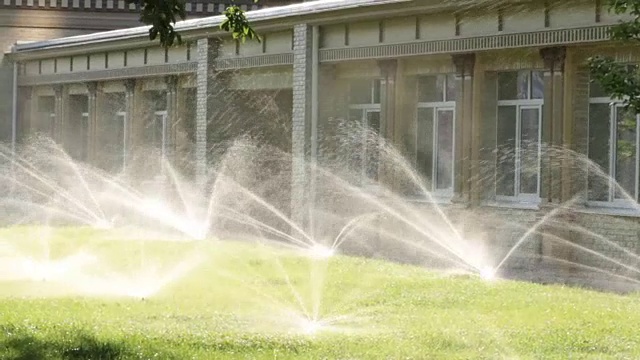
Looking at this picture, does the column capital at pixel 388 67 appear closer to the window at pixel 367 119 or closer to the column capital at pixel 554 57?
the window at pixel 367 119

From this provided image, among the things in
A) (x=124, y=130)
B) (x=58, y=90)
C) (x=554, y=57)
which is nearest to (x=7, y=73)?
(x=58, y=90)

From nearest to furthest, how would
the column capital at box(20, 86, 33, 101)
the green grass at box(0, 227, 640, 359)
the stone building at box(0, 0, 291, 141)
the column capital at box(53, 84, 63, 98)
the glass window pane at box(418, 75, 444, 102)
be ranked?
the green grass at box(0, 227, 640, 359) → the glass window pane at box(418, 75, 444, 102) → the column capital at box(53, 84, 63, 98) → the column capital at box(20, 86, 33, 101) → the stone building at box(0, 0, 291, 141)

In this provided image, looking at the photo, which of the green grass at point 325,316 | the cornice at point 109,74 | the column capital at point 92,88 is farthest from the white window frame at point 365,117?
the column capital at point 92,88

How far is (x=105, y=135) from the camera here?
3472 cm

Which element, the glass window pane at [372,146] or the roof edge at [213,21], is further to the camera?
the glass window pane at [372,146]

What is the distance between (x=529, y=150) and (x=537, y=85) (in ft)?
3.42

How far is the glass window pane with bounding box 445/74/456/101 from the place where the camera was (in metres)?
21.5

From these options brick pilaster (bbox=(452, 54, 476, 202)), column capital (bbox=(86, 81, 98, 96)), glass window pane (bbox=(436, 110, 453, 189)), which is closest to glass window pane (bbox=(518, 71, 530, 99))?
brick pilaster (bbox=(452, 54, 476, 202))

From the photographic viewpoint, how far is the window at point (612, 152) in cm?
1808

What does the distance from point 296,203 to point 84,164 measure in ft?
45.0

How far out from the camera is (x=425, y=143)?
22188mm

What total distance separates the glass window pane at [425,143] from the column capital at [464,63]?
1447 mm

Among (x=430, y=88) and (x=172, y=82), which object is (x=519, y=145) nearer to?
(x=430, y=88)

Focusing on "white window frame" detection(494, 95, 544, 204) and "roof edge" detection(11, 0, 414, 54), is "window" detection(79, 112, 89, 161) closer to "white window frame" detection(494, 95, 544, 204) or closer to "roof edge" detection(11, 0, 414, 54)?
"roof edge" detection(11, 0, 414, 54)
